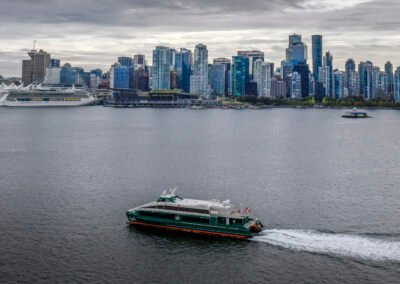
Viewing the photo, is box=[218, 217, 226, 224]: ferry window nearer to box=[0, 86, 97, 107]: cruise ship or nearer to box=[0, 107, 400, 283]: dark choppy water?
box=[0, 107, 400, 283]: dark choppy water

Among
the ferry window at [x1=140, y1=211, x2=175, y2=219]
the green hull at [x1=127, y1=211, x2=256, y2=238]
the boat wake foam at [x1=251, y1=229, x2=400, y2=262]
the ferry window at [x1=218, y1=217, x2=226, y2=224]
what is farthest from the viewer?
the ferry window at [x1=140, y1=211, x2=175, y2=219]

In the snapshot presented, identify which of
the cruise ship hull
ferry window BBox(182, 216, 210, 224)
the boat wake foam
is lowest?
the boat wake foam

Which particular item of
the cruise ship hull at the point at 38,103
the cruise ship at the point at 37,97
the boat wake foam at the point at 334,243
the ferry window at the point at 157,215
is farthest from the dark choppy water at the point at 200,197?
the cruise ship hull at the point at 38,103

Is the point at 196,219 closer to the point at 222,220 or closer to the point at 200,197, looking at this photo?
the point at 222,220

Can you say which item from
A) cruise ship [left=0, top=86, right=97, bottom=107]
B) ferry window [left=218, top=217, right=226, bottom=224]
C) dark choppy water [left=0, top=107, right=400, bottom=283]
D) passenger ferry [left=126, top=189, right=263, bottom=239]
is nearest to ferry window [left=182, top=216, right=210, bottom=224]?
passenger ferry [left=126, top=189, right=263, bottom=239]

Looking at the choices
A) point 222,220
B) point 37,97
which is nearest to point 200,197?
point 222,220

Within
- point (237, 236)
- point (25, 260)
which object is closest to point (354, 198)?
point (237, 236)

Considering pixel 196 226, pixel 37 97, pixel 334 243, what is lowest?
pixel 334 243

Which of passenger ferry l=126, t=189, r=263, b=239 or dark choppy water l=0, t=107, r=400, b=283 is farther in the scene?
passenger ferry l=126, t=189, r=263, b=239
